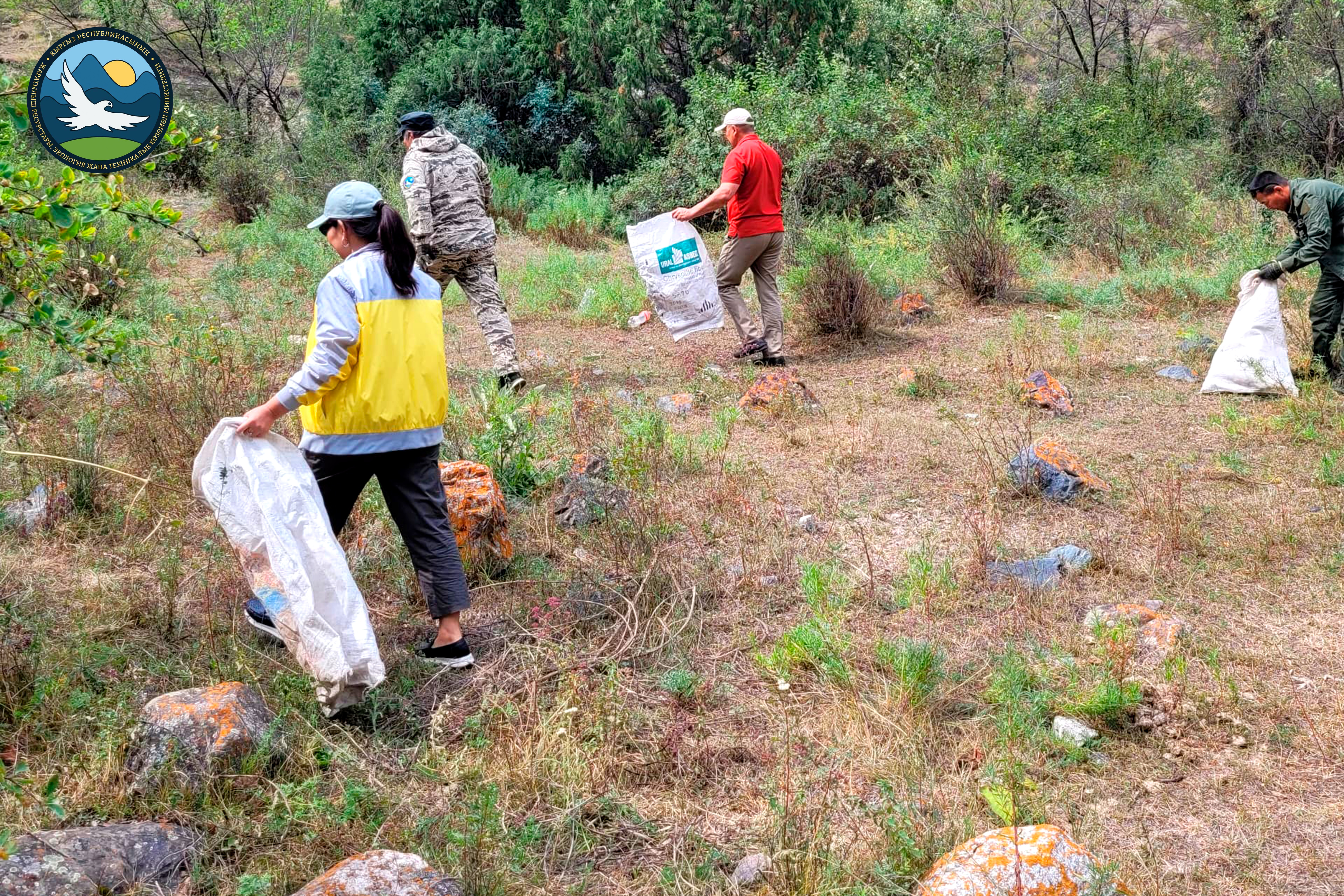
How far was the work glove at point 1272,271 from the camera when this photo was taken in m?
5.87

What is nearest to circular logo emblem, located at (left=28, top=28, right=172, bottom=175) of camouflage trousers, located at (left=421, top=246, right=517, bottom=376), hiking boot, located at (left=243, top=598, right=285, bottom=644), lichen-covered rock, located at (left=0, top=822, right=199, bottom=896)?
hiking boot, located at (left=243, top=598, right=285, bottom=644)

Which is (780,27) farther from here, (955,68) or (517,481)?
(517,481)

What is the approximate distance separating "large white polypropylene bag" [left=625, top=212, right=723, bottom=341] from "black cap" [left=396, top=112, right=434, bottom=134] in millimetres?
1291

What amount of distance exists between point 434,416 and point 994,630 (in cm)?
190

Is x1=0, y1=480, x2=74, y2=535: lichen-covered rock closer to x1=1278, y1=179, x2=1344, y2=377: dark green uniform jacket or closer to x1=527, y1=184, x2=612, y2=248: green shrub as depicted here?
x1=1278, y1=179, x2=1344, y2=377: dark green uniform jacket

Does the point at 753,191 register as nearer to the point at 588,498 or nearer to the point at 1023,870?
the point at 588,498

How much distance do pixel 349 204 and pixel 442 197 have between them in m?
3.18

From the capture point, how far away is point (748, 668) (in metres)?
3.40

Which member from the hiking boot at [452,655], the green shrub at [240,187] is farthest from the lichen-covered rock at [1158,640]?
the green shrub at [240,187]

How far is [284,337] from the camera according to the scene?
6980mm

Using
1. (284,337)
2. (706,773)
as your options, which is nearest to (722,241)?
(284,337)

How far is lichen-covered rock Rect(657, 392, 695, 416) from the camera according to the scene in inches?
239

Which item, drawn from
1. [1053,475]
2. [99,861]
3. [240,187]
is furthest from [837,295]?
[240,187]

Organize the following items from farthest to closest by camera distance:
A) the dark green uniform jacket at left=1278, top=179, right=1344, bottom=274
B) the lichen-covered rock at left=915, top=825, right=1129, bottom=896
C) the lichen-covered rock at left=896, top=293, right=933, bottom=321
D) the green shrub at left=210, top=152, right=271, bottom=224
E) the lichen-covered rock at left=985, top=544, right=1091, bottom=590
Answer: the green shrub at left=210, top=152, right=271, bottom=224, the lichen-covered rock at left=896, top=293, right=933, bottom=321, the dark green uniform jacket at left=1278, top=179, right=1344, bottom=274, the lichen-covered rock at left=985, top=544, right=1091, bottom=590, the lichen-covered rock at left=915, top=825, right=1129, bottom=896
